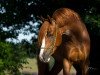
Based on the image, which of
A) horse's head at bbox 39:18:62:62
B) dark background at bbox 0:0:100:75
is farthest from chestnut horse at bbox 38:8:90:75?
dark background at bbox 0:0:100:75

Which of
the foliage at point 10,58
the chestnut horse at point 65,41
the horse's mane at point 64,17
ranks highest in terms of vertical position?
the horse's mane at point 64,17

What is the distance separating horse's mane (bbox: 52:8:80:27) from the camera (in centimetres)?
642

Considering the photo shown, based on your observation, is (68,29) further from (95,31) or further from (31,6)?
(31,6)

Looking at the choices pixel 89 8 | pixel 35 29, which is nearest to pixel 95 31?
pixel 89 8

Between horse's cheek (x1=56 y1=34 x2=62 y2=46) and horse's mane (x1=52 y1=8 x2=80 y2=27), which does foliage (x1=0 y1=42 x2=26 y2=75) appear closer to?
horse's mane (x1=52 y1=8 x2=80 y2=27)

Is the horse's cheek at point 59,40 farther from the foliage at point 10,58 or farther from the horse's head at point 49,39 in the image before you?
the foliage at point 10,58

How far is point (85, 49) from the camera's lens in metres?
6.78

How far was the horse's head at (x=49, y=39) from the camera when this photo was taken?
602 centimetres

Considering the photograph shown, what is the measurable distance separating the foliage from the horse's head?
8.53ft

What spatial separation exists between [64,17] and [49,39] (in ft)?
2.08

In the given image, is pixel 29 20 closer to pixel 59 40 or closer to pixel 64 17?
pixel 64 17

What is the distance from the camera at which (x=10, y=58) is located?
8906 mm

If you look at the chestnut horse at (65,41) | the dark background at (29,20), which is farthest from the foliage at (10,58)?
the chestnut horse at (65,41)

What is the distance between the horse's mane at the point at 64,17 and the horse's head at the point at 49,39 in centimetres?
17
